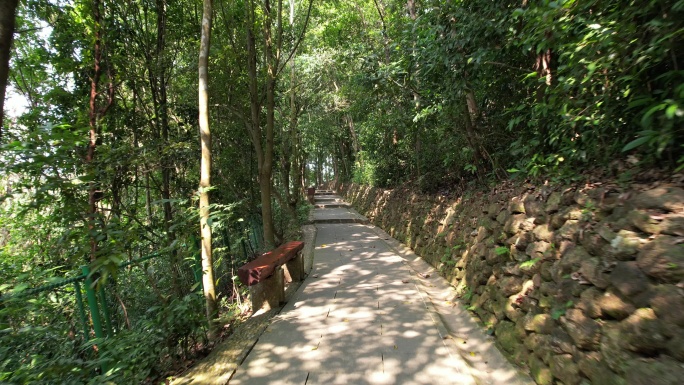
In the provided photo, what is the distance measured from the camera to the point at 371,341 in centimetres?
353

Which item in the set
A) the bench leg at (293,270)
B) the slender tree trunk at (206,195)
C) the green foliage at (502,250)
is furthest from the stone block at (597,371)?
the bench leg at (293,270)

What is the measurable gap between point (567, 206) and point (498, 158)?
7.71ft

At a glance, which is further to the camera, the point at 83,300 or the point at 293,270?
the point at 293,270

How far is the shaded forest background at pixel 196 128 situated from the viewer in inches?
96.4

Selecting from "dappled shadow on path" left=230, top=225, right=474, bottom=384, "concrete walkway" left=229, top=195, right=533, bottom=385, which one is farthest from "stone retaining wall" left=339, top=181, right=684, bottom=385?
"dappled shadow on path" left=230, top=225, right=474, bottom=384

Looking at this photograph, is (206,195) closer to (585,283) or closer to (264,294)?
(264,294)

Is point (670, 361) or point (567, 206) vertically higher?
point (567, 206)

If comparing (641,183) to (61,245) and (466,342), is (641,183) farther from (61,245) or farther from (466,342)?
(61,245)

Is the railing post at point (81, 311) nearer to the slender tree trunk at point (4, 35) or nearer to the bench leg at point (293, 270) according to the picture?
the slender tree trunk at point (4, 35)

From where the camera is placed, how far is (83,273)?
9.46 ft

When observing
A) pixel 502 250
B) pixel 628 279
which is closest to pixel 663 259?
pixel 628 279

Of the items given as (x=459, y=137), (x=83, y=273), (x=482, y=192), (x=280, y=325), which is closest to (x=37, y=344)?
(x=83, y=273)

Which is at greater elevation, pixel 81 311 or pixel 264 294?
pixel 81 311

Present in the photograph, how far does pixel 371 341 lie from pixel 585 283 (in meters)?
2.00
